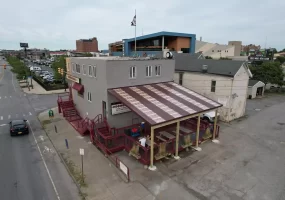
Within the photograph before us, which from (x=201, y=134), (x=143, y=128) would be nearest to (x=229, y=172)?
(x=201, y=134)

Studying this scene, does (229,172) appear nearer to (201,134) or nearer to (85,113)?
(201,134)

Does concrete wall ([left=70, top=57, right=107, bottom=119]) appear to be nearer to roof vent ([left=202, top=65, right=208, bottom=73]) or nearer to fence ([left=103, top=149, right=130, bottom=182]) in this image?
fence ([left=103, top=149, right=130, bottom=182])

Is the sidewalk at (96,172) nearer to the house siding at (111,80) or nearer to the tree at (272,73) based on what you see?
the house siding at (111,80)

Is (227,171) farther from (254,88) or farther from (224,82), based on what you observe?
(254,88)

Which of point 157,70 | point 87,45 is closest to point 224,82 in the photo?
point 157,70

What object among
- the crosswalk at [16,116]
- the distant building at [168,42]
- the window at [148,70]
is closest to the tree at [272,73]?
the distant building at [168,42]

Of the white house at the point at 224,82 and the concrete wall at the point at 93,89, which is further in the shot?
the white house at the point at 224,82

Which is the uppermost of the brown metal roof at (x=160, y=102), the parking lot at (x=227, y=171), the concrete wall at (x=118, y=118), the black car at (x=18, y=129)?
the brown metal roof at (x=160, y=102)
